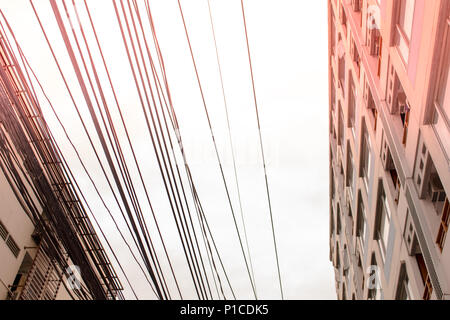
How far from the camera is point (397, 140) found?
12312 millimetres

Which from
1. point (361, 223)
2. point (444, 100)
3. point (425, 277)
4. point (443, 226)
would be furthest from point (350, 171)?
point (444, 100)

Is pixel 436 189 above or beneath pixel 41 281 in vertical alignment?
above

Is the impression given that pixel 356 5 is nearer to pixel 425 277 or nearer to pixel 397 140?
pixel 397 140

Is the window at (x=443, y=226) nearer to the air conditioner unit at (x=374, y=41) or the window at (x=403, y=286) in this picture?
the window at (x=403, y=286)

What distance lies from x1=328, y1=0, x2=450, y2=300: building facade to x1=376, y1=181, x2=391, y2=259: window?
34 millimetres

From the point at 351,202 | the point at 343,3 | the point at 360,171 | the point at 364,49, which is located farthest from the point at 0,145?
the point at 351,202

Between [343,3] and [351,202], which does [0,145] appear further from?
[351,202]

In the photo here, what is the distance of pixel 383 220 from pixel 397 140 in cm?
396

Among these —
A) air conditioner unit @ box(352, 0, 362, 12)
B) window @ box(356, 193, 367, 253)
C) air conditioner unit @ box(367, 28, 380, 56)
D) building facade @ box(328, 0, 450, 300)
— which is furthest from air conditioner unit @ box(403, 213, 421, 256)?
air conditioner unit @ box(352, 0, 362, 12)

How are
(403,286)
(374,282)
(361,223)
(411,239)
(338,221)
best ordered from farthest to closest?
(338,221)
(361,223)
(374,282)
(403,286)
(411,239)

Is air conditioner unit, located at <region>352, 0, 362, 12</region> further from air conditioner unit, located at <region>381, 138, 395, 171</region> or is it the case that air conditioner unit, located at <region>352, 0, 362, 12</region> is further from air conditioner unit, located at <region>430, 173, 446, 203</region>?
air conditioner unit, located at <region>430, 173, 446, 203</region>

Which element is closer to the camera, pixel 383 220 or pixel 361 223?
pixel 383 220

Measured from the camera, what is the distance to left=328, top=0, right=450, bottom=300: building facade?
9453mm
